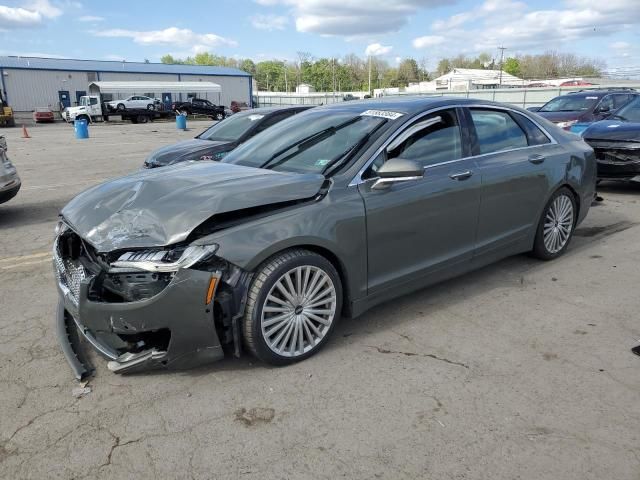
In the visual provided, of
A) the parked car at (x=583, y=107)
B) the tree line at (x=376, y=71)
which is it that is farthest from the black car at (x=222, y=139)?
the tree line at (x=376, y=71)

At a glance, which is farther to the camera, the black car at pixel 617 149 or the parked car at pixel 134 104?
the parked car at pixel 134 104

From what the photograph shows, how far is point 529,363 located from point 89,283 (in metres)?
2.76

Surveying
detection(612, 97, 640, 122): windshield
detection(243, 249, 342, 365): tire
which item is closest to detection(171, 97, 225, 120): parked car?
detection(612, 97, 640, 122): windshield

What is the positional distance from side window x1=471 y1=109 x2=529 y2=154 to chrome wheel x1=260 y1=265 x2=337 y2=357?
6.53 feet

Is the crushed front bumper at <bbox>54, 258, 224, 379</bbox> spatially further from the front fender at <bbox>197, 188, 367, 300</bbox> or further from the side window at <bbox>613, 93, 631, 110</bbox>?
the side window at <bbox>613, 93, 631, 110</bbox>

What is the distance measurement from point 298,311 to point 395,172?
3.74ft

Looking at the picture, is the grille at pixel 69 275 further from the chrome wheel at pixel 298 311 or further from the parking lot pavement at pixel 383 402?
the chrome wheel at pixel 298 311

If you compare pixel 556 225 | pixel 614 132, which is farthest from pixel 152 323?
pixel 614 132

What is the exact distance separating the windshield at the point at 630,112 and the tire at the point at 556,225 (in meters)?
5.69

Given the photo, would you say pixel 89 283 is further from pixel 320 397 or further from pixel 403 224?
pixel 403 224

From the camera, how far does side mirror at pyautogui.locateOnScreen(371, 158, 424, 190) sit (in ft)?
11.5

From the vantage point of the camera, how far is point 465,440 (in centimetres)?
261

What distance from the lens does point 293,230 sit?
10.5 feet

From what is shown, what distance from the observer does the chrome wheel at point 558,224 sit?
16.7ft
